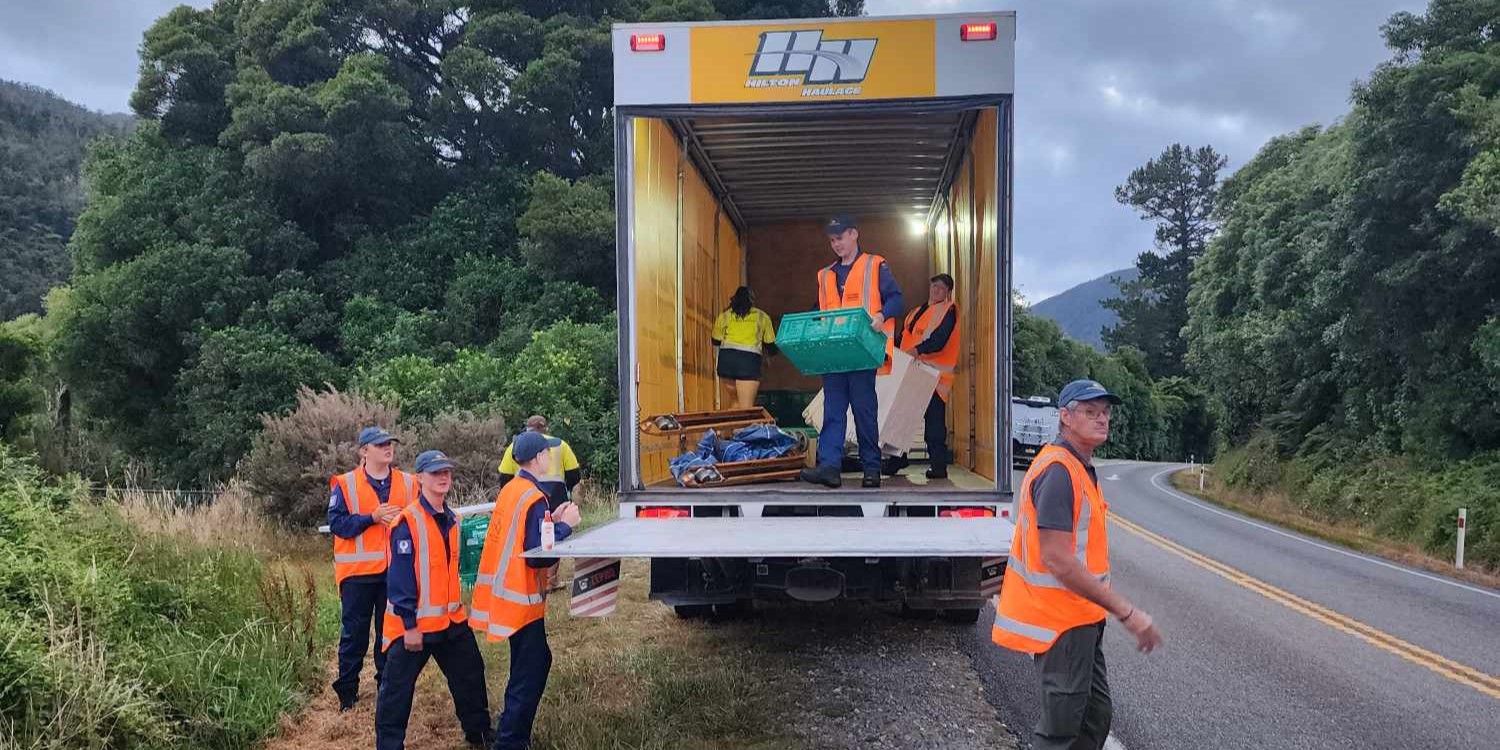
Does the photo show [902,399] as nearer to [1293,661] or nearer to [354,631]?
[1293,661]

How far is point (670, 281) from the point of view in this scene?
6.85 meters

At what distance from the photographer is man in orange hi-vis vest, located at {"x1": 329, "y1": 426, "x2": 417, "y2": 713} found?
16.6 ft

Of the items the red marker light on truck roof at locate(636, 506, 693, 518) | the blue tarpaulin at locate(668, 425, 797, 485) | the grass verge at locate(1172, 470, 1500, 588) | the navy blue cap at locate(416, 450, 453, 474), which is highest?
the navy blue cap at locate(416, 450, 453, 474)

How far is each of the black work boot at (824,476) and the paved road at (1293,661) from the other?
150 cm

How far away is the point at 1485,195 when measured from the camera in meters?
13.0

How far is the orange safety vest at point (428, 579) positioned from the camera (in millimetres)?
4191

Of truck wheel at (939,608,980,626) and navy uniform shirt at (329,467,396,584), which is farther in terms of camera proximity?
truck wheel at (939,608,980,626)

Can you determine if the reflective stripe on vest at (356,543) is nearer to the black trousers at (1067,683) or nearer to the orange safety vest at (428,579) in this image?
the orange safety vest at (428,579)

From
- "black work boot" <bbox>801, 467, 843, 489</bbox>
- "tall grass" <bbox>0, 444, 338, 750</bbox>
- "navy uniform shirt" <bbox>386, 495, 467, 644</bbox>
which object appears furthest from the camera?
"black work boot" <bbox>801, 467, 843, 489</bbox>

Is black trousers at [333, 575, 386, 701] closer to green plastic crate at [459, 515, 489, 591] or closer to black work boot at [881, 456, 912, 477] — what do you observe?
green plastic crate at [459, 515, 489, 591]

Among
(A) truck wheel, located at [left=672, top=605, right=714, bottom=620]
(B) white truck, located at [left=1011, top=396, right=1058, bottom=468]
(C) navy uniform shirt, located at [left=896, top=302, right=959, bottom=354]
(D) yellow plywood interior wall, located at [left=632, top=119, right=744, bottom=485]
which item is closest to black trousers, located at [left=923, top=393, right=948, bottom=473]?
(C) navy uniform shirt, located at [left=896, top=302, right=959, bottom=354]

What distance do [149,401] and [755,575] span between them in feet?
84.4

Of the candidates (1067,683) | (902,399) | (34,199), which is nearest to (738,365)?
(902,399)

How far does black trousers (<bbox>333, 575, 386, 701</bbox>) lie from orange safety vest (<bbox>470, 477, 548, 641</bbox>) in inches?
49.2
